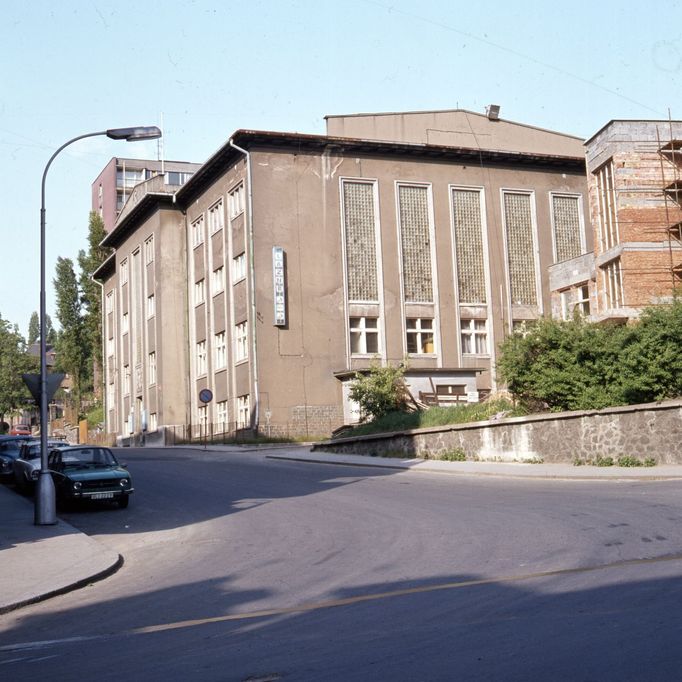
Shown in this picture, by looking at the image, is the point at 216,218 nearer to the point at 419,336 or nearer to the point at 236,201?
the point at 236,201

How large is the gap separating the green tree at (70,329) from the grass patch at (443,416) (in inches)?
2097

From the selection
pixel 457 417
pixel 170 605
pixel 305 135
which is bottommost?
pixel 170 605

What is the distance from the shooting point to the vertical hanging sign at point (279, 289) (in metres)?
47.8

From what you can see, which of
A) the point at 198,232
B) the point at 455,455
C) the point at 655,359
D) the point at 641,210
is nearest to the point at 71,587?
the point at 655,359

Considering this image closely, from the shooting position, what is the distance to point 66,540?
645 inches

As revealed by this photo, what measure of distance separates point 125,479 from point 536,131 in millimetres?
42593

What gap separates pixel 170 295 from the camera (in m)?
59.0

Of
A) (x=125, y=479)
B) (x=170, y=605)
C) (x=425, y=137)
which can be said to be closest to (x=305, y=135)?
(x=425, y=137)

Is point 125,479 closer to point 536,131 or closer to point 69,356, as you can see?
point 536,131

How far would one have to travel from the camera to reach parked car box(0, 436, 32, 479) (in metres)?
29.9

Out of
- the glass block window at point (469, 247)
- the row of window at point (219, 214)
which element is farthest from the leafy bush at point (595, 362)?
the row of window at point (219, 214)

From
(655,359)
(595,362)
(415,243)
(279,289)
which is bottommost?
(655,359)

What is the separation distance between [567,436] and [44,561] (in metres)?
17.3

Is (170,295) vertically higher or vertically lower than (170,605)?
higher
